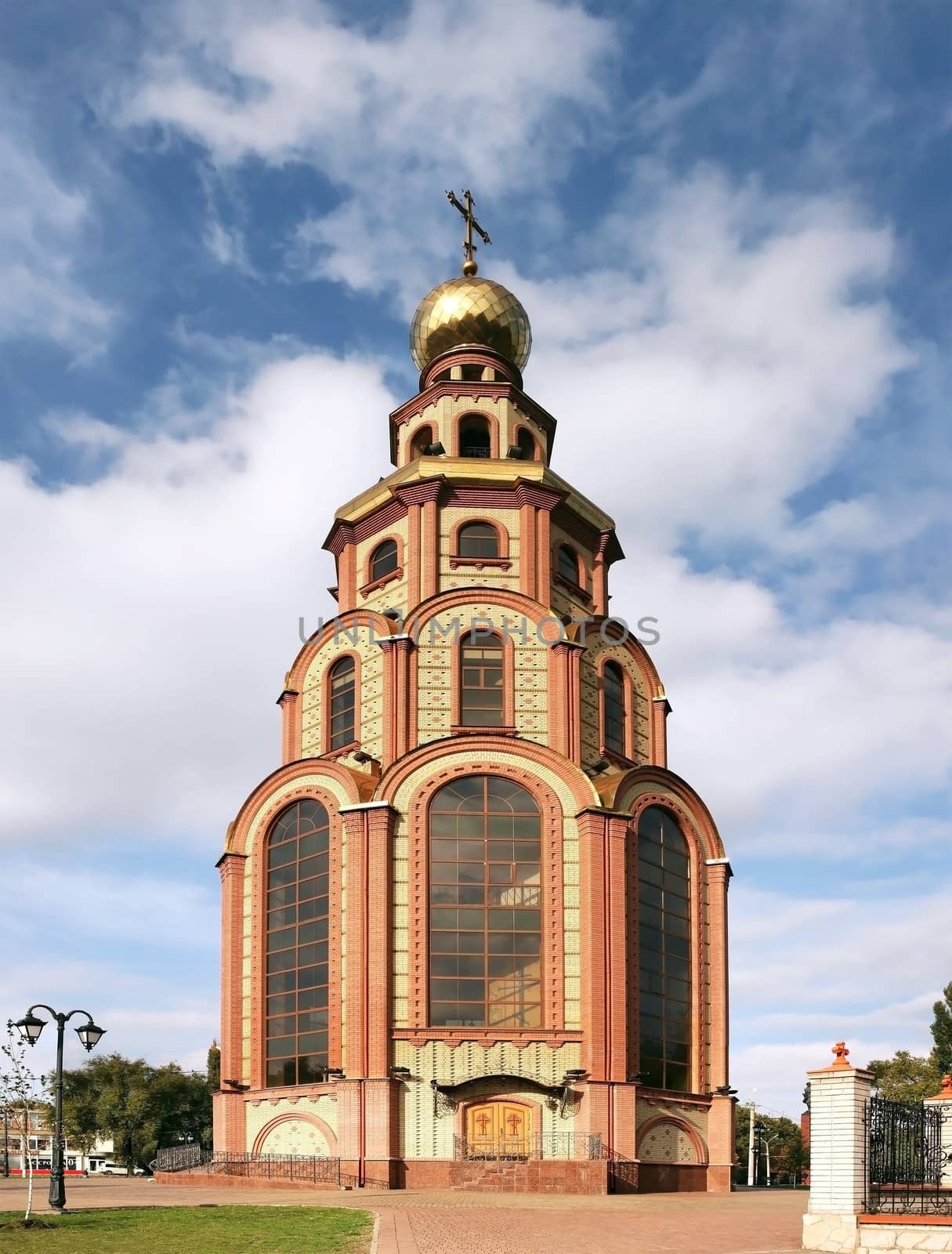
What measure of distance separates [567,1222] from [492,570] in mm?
21684

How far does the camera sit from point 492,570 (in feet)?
132

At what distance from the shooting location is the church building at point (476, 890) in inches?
1280

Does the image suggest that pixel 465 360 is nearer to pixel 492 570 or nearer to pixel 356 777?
pixel 492 570

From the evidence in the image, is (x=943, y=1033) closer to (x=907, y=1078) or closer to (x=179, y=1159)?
(x=907, y=1078)

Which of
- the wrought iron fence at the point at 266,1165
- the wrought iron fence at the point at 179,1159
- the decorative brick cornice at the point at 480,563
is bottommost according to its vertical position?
the wrought iron fence at the point at 179,1159

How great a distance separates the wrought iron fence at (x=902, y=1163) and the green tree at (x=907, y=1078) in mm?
36083

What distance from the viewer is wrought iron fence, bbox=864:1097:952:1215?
18.6 metres

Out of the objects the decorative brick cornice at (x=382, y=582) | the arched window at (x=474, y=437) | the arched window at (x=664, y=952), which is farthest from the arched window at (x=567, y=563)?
the arched window at (x=664, y=952)

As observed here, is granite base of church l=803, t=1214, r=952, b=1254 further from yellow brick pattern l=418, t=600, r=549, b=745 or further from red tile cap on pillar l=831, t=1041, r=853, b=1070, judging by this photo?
yellow brick pattern l=418, t=600, r=549, b=745

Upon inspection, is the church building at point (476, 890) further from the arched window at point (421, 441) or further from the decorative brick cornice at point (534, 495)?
the arched window at point (421, 441)

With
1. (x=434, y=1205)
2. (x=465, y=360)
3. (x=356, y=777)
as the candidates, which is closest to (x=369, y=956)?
(x=356, y=777)

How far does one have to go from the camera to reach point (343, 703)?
40031 millimetres

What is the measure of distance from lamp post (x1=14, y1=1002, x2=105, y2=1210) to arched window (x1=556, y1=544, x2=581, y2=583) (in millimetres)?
21758

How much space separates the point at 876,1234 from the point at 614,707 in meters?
23.6
